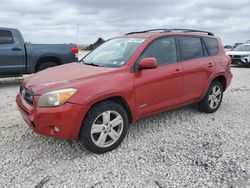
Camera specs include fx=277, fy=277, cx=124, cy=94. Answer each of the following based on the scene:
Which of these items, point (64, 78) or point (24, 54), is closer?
point (64, 78)

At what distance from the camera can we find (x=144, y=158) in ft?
11.9

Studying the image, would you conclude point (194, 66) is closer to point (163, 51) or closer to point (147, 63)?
point (163, 51)

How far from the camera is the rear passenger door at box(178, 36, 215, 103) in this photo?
4828mm

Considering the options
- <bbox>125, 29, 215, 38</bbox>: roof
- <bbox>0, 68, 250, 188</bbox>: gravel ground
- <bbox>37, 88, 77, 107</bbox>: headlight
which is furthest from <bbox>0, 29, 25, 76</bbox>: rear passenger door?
<bbox>37, 88, 77, 107</bbox>: headlight

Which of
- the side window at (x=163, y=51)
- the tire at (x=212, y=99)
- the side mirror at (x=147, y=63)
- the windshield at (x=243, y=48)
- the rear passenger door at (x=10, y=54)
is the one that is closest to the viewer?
the side mirror at (x=147, y=63)

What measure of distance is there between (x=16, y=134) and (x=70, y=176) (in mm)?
1667

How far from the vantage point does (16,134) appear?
4398 millimetres

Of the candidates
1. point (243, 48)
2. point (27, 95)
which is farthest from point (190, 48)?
point (243, 48)

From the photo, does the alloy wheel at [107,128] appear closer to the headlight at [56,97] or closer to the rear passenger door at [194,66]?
the headlight at [56,97]

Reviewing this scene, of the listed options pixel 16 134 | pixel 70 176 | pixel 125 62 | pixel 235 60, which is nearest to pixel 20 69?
pixel 16 134

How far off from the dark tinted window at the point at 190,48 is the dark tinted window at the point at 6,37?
5.67 m

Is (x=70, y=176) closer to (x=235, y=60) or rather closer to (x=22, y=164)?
(x=22, y=164)

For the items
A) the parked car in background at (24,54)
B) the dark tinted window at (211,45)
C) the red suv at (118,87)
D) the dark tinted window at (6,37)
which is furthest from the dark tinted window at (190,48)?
the dark tinted window at (6,37)

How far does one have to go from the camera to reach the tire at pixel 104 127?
3531 millimetres
